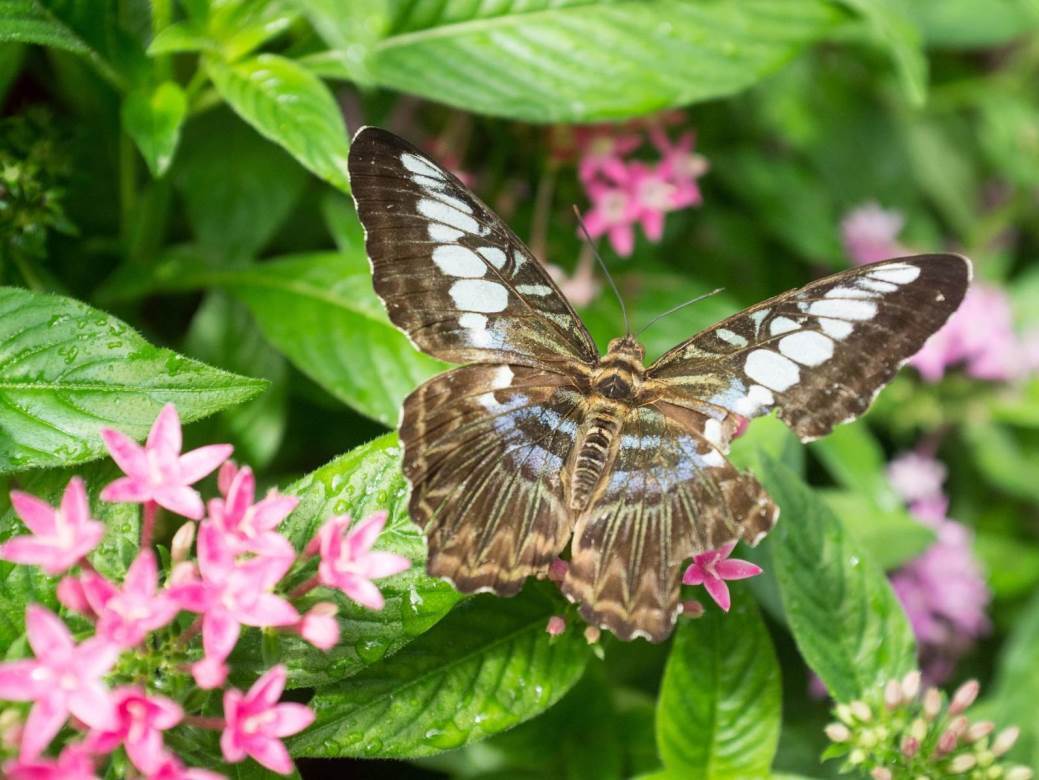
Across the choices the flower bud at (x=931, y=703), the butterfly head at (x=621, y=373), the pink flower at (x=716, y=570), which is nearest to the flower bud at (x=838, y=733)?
the flower bud at (x=931, y=703)

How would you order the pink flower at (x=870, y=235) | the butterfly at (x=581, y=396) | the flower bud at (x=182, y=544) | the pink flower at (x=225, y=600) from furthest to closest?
1. the pink flower at (x=870, y=235)
2. the butterfly at (x=581, y=396)
3. the flower bud at (x=182, y=544)
4. the pink flower at (x=225, y=600)

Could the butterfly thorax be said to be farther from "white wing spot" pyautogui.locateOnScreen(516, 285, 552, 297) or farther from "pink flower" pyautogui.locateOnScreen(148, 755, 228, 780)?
"pink flower" pyautogui.locateOnScreen(148, 755, 228, 780)

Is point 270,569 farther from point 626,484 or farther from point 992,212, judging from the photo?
point 992,212

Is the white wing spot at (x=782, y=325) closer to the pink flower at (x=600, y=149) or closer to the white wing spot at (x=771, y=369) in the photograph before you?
the white wing spot at (x=771, y=369)

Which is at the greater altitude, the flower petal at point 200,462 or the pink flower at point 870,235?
the flower petal at point 200,462

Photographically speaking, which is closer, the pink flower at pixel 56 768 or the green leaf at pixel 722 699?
the pink flower at pixel 56 768

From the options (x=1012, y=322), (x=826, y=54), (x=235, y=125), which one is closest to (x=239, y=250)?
(x=235, y=125)

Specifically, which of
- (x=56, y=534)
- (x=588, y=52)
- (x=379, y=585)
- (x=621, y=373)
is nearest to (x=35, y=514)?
(x=56, y=534)

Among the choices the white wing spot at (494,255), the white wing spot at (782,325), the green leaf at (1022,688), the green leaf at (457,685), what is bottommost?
the green leaf at (1022,688)
